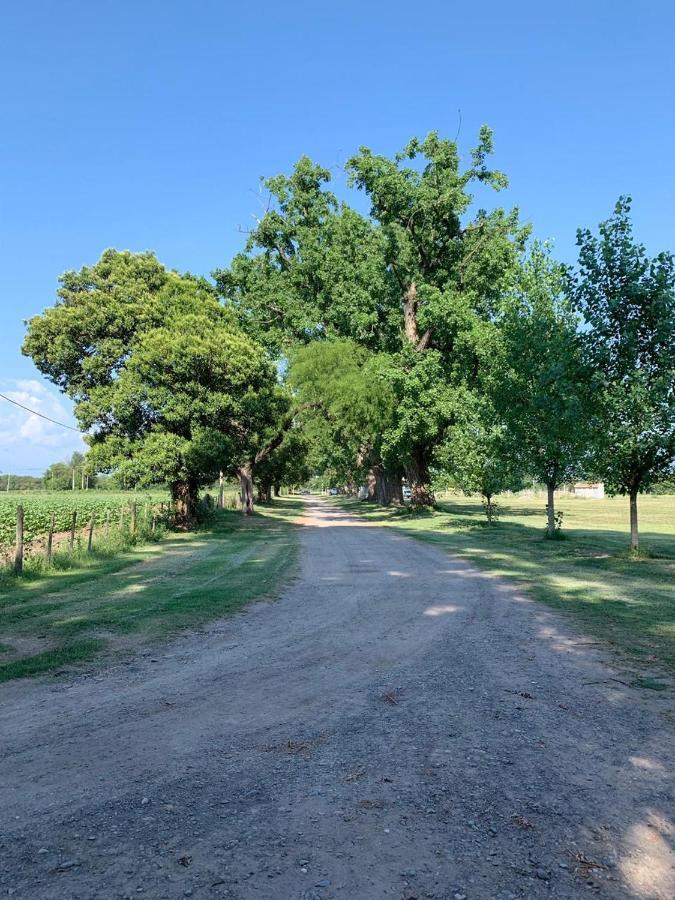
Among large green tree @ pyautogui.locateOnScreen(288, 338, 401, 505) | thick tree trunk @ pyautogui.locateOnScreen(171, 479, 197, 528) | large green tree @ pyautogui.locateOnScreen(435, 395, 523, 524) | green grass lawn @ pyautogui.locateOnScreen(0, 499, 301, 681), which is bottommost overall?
green grass lawn @ pyautogui.locateOnScreen(0, 499, 301, 681)

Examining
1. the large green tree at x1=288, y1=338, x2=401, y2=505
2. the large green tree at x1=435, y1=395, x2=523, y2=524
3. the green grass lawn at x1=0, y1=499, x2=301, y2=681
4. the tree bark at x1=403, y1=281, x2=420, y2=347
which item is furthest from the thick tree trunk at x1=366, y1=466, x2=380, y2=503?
the green grass lawn at x1=0, y1=499, x2=301, y2=681

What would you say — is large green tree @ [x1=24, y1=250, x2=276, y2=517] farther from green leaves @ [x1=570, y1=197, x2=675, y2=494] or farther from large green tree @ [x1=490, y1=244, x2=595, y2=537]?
green leaves @ [x1=570, y1=197, x2=675, y2=494]

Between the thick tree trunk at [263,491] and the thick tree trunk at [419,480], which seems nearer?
the thick tree trunk at [419,480]

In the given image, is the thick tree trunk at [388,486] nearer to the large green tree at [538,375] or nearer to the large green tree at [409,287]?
the large green tree at [409,287]

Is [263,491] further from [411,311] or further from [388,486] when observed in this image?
[411,311]

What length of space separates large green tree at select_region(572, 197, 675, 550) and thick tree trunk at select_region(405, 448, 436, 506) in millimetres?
22502

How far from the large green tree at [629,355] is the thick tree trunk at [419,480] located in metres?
22.5

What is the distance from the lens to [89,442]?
25.9m

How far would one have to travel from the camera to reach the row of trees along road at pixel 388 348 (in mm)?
15688

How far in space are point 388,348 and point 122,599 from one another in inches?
1201

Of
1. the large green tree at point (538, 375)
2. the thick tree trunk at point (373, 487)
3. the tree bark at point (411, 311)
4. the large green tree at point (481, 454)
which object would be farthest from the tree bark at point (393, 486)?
the large green tree at point (538, 375)

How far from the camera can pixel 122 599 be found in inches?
420

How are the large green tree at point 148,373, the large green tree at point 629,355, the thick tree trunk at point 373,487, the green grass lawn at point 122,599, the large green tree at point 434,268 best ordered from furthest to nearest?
the thick tree trunk at point 373,487
the large green tree at point 434,268
the large green tree at point 148,373
the large green tree at point 629,355
the green grass lawn at point 122,599

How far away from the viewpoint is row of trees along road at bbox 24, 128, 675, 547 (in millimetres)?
15688
